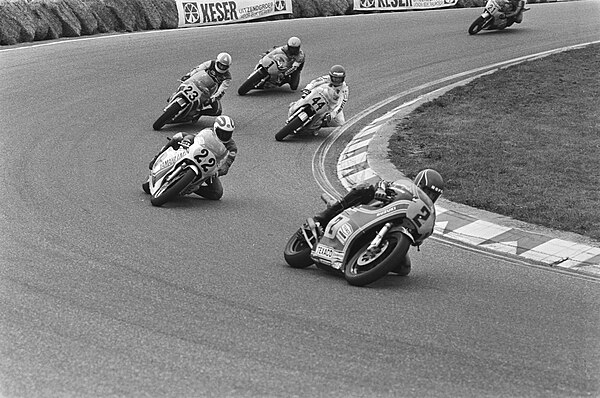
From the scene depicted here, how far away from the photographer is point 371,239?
8938mm

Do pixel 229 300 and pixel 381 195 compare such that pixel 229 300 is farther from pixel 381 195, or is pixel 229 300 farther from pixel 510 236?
pixel 510 236

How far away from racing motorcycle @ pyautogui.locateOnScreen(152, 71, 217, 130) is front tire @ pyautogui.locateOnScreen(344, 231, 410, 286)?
836cm

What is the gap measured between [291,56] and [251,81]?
0.99 m

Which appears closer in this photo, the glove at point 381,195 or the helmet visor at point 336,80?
the glove at point 381,195

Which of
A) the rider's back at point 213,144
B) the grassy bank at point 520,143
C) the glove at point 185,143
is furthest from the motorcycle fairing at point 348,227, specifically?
the glove at point 185,143

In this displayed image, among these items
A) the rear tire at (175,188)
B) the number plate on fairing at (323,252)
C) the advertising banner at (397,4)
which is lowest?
the advertising banner at (397,4)

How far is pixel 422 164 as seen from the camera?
14.5 m

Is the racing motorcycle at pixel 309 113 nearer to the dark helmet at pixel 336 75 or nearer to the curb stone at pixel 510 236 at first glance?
the dark helmet at pixel 336 75

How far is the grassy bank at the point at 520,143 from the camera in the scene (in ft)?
40.4

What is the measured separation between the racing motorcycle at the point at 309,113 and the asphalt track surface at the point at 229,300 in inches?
18.5

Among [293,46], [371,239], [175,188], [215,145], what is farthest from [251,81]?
[371,239]

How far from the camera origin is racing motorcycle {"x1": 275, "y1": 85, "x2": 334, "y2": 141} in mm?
16594

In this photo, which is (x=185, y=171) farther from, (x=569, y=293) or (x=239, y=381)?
(x=239, y=381)

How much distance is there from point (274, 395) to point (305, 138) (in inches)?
447
